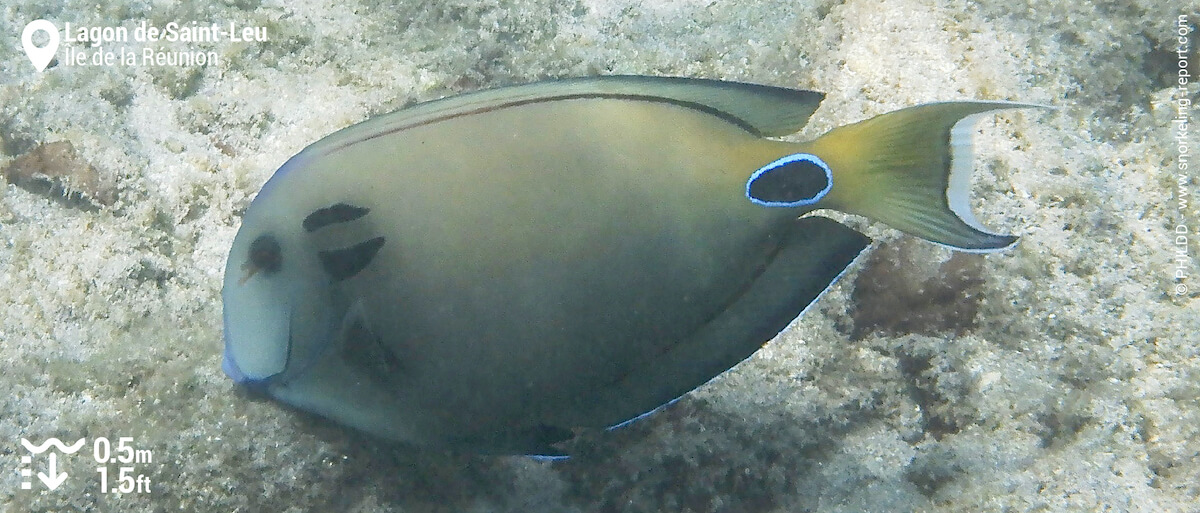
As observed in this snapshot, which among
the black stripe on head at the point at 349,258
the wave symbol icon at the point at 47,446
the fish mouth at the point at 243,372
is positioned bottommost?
the wave symbol icon at the point at 47,446

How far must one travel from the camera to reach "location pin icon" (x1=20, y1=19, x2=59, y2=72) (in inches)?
103

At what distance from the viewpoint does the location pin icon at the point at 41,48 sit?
8.58 feet

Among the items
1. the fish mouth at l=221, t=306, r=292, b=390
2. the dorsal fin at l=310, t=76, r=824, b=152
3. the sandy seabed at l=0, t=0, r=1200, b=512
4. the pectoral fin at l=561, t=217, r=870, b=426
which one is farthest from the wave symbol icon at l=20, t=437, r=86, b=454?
the pectoral fin at l=561, t=217, r=870, b=426

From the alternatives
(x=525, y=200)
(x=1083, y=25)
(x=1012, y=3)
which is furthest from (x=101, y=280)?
(x=1083, y=25)

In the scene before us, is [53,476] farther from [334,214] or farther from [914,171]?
[914,171]

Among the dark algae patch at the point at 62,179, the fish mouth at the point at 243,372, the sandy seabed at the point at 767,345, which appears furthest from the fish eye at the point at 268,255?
the dark algae patch at the point at 62,179

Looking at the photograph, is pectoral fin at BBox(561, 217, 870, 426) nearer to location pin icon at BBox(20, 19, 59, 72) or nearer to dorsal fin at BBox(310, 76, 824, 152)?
dorsal fin at BBox(310, 76, 824, 152)

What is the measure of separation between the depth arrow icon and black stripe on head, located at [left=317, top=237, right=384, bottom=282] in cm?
97

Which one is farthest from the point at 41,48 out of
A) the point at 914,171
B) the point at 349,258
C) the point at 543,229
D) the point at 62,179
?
the point at 914,171

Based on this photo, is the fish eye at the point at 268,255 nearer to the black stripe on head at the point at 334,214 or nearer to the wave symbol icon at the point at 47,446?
the black stripe on head at the point at 334,214

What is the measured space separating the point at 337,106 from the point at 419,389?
1482 mm

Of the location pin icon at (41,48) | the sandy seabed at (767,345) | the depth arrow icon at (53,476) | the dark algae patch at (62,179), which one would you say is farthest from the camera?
the location pin icon at (41,48)

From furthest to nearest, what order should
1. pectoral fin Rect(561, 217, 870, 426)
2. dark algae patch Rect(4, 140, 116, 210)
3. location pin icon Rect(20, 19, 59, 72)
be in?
1. location pin icon Rect(20, 19, 59, 72)
2. dark algae patch Rect(4, 140, 116, 210)
3. pectoral fin Rect(561, 217, 870, 426)

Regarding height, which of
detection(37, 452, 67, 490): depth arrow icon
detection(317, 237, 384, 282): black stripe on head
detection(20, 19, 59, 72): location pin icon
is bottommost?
detection(37, 452, 67, 490): depth arrow icon
